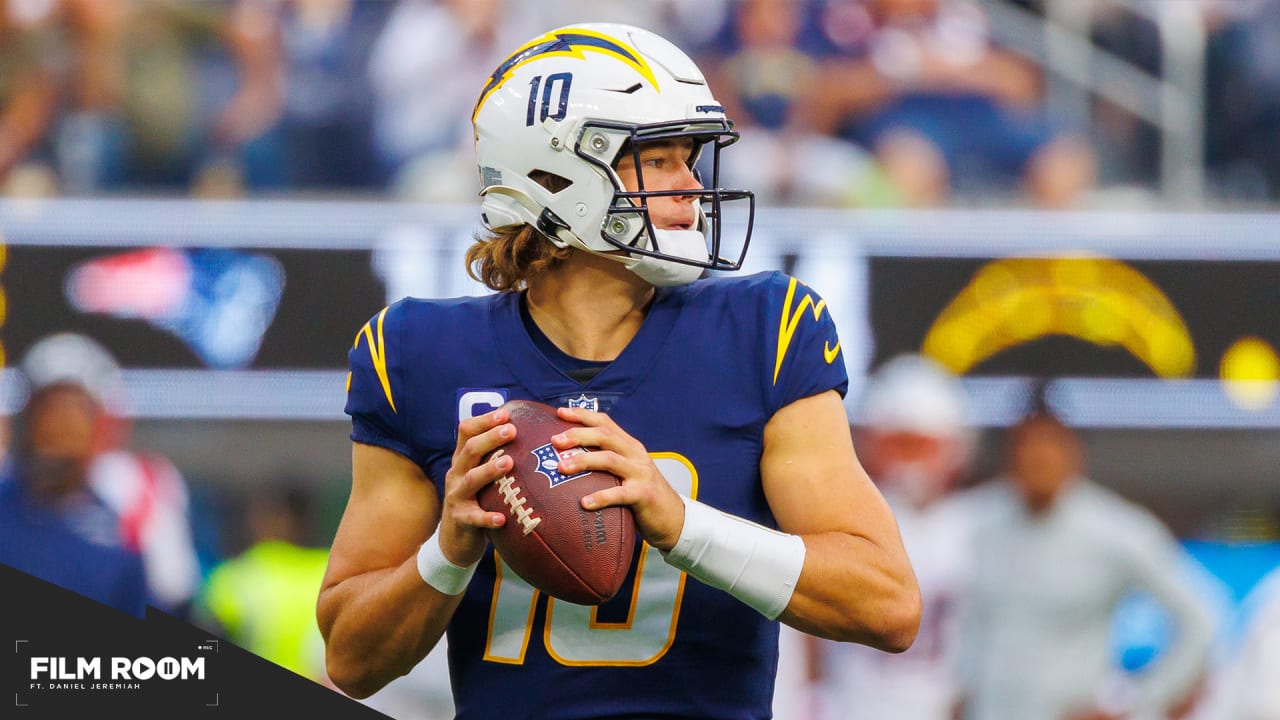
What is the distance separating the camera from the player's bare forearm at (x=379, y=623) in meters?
2.13

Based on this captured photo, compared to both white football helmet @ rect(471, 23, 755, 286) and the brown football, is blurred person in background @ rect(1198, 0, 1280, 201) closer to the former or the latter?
white football helmet @ rect(471, 23, 755, 286)

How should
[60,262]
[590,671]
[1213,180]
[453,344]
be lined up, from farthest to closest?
[1213,180] → [60,262] → [453,344] → [590,671]

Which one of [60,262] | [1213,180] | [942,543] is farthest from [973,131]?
[60,262]

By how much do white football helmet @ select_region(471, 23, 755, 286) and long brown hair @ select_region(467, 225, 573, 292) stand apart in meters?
0.03

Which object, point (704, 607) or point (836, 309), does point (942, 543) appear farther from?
point (704, 607)

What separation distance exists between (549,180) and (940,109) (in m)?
4.62

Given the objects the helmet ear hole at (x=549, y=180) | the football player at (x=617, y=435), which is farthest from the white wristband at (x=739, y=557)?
the helmet ear hole at (x=549, y=180)

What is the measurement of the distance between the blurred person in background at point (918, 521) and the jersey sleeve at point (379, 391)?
3.56 meters

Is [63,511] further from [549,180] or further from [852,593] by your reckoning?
[852,593]

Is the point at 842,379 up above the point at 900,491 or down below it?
below

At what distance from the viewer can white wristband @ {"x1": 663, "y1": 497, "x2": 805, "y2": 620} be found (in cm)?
201

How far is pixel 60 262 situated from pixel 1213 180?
15.0 ft

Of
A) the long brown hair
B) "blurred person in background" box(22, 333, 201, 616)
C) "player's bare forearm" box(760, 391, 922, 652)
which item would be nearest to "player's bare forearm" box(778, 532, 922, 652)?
"player's bare forearm" box(760, 391, 922, 652)

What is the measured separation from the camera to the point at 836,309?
5.75 meters
